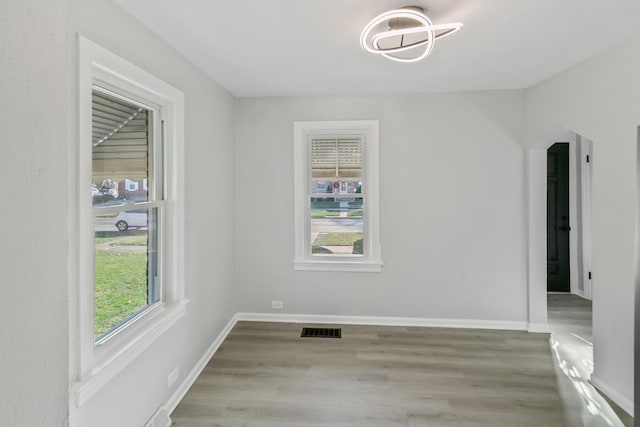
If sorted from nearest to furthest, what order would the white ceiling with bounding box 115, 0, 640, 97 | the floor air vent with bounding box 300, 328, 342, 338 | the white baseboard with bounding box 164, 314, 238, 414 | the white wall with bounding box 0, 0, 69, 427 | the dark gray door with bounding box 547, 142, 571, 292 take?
the white wall with bounding box 0, 0, 69, 427, the white ceiling with bounding box 115, 0, 640, 97, the white baseboard with bounding box 164, 314, 238, 414, the floor air vent with bounding box 300, 328, 342, 338, the dark gray door with bounding box 547, 142, 571, 292

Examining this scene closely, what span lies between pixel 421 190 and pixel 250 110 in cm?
209

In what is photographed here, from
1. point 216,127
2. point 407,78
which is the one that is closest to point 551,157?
point 407,78

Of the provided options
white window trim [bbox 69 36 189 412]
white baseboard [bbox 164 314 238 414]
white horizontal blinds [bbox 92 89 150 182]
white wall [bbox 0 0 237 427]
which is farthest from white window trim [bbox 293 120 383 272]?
white wall [bbox 0 0 237 427]

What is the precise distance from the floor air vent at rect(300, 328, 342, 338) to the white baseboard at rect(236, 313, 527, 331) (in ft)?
0.64

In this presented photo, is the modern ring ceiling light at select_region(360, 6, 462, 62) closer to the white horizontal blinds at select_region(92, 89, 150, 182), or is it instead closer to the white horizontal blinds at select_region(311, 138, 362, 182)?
the white horizontal blinds at select_region(311, 138, 362, 182)

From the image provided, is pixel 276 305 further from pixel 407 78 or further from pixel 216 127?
pixel 407 78

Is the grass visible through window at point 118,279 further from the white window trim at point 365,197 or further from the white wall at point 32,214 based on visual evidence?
the white window trim at point 365,197

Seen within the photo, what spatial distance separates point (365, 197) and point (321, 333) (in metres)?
1.53

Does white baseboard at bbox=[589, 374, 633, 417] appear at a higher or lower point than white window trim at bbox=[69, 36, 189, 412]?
lower

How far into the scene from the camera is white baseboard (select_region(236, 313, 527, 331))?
3.62 metres

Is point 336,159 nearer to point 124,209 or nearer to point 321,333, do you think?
point 321,333

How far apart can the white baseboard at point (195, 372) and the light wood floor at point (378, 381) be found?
5 cm

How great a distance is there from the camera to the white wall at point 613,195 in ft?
7.63

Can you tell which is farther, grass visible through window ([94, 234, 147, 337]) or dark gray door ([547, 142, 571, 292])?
dark gray door ([547, 142, 571, 292])
